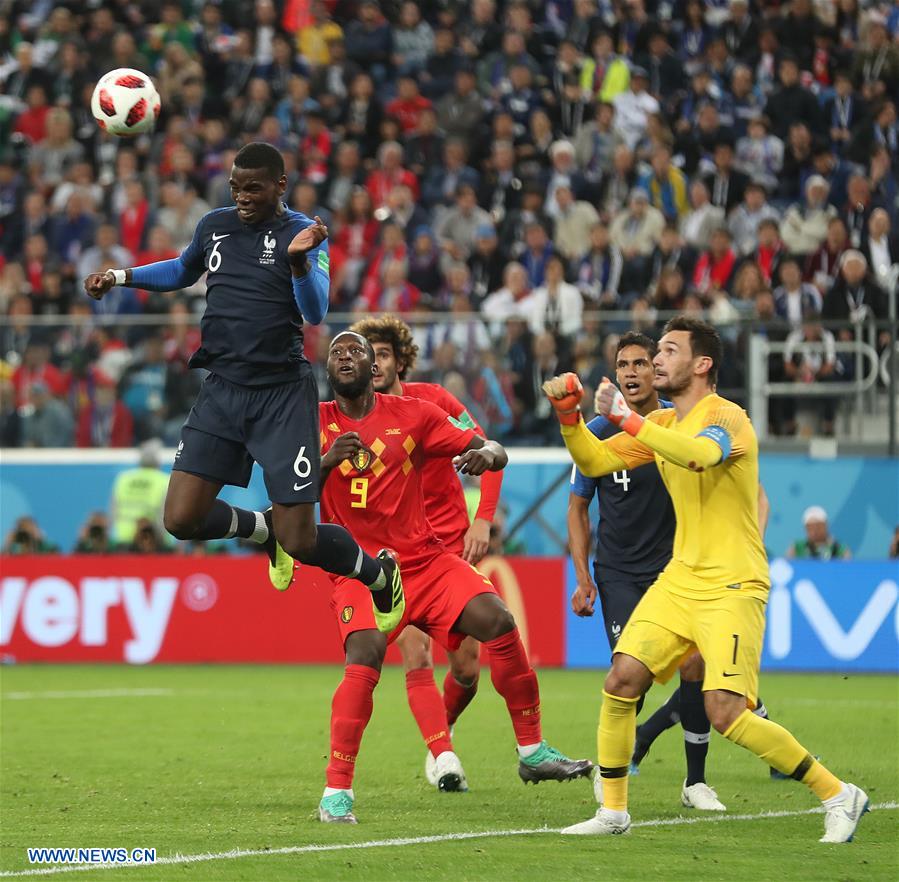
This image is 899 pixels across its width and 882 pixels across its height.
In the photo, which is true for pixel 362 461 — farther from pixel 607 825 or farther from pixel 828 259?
pixel 828 259

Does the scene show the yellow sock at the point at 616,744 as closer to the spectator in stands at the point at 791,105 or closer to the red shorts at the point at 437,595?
the red shorts at the point at 437,595

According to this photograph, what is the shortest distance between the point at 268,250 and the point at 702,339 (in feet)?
7.00

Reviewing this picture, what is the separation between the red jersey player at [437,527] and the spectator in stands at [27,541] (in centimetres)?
987

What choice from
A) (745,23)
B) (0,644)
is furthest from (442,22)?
(0,644)

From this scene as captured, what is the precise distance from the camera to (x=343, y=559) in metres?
8.29

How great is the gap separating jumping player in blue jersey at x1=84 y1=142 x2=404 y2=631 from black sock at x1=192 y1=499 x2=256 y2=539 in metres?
0.13

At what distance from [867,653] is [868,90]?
8289 mm

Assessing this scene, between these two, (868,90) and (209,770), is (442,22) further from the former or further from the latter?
(209,770)

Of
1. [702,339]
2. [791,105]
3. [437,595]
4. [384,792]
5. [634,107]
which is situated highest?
[634,107]

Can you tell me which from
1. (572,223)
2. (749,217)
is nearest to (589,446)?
(749,217)

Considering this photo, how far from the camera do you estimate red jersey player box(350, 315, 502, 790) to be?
30.3 ft

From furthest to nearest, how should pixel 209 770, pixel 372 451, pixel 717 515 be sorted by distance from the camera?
pixel 209 770
pixel 372 451
pixel 717 515

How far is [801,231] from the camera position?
19.5 metres

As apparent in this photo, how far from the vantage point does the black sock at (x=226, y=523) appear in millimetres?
8718
